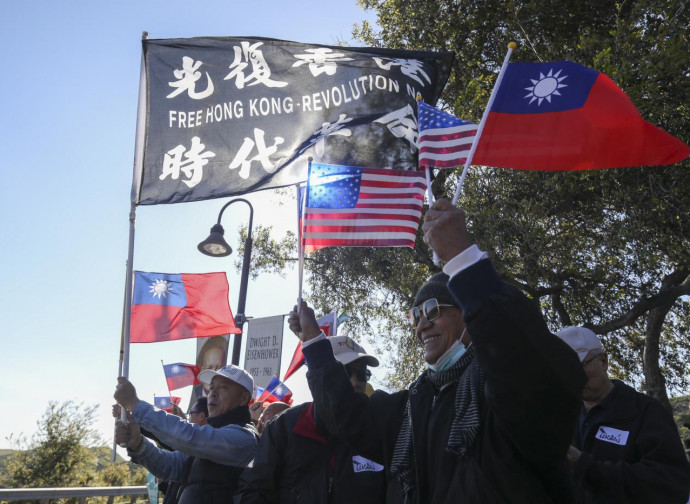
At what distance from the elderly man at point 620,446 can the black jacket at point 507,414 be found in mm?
834

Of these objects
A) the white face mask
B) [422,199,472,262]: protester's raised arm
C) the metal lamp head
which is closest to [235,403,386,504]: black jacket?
the white face mask

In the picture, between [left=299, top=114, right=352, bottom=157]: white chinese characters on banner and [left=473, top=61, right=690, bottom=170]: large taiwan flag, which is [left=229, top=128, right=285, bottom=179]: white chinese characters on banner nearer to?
[left=299, top=114, right=352, bottom=157]: white chinese characters on banner

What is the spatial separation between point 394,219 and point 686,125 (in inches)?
234

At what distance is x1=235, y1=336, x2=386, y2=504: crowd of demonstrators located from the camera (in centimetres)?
332

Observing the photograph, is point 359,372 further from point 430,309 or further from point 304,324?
point 430,309

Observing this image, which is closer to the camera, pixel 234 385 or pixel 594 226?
pixel 234 385

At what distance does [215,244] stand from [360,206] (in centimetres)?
547

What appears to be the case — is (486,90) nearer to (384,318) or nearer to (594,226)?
(594,226)

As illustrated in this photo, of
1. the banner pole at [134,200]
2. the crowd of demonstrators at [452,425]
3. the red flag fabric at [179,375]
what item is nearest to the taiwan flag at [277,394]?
the red flag fabric at [179,375]

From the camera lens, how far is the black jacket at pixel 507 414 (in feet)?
5.26

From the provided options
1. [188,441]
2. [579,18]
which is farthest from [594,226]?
[188,441]

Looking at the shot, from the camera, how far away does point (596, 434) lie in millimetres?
3238

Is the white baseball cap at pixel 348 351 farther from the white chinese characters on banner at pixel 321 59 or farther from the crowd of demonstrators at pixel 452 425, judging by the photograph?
the white chinese characters on banner at pixel 321 59

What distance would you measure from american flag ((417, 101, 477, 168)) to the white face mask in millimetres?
1809
